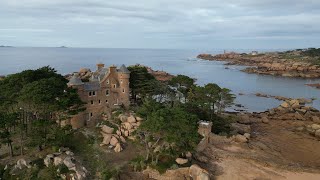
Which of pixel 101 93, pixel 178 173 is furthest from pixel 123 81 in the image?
pixel 178 173

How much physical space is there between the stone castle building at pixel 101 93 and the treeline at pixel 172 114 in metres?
3.95

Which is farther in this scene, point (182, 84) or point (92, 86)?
point (182, 84)

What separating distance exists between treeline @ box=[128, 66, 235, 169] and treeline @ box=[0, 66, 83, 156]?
9693 millimetres

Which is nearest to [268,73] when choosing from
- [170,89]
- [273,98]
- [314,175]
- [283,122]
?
[273,98]

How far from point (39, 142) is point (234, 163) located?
2382 centimetres

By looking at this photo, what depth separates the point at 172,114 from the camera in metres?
37.5

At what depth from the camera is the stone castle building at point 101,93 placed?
44844 mm

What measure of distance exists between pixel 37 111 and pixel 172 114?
16.8 metres

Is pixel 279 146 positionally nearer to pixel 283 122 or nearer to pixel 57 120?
pixel 283 122

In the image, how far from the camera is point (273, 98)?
9319 centimetres

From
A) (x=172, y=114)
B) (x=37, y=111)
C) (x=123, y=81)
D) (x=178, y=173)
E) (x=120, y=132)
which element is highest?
(x=123, y=81)

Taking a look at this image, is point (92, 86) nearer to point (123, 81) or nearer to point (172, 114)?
point (123, 81)

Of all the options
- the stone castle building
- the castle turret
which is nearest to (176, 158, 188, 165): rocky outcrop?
the stone castle building

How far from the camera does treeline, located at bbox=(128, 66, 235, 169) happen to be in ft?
119
